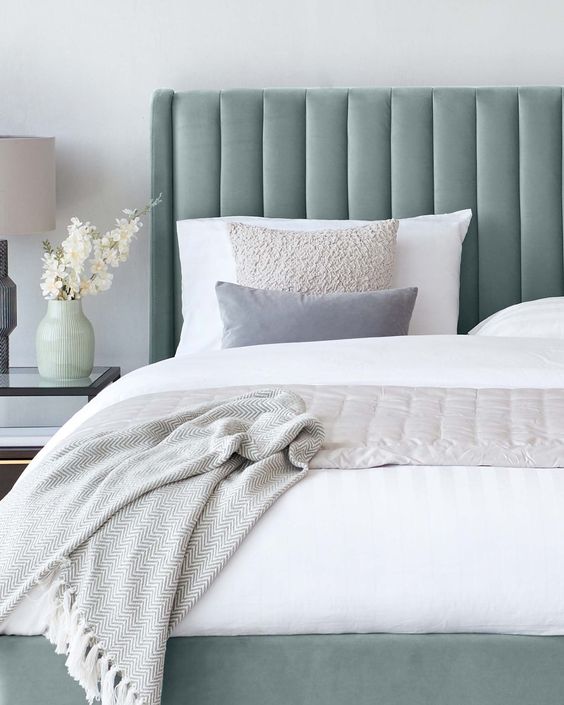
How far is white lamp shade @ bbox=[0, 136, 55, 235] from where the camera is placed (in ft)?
10.7

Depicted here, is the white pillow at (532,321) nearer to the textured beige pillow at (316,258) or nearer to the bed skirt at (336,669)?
the textured beige pillow at (316,258)

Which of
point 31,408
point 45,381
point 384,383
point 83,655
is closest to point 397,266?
point 384,383

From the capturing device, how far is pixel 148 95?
363cm

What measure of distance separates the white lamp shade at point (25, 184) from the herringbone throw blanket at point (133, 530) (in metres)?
1.62

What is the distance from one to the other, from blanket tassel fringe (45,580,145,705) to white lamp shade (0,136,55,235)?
1.94m

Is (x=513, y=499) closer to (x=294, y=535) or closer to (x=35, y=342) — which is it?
(x=294, y=535)

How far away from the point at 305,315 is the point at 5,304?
1.02m

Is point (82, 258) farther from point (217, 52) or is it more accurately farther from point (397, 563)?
point (397, 563)

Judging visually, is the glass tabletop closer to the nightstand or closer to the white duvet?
the nightstand

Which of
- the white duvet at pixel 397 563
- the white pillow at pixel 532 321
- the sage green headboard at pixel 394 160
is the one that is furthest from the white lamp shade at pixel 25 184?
the white duvet at pixel 397 563

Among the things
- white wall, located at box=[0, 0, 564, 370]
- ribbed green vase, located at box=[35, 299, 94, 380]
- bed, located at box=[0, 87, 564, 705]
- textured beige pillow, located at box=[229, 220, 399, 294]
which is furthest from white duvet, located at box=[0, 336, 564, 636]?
white wall, located at box=[0, 0, 564, 370]

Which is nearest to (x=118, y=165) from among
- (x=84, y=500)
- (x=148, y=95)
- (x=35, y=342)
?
(x=148, y=95)

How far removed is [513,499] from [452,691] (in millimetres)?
304

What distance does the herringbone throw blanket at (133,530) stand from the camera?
154cm
